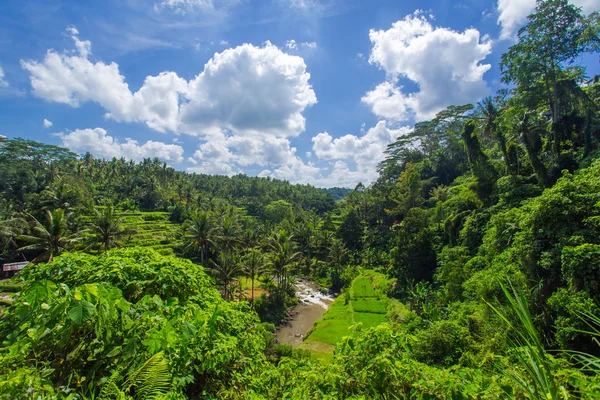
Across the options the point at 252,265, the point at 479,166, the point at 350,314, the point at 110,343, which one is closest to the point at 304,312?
the point at 350,314

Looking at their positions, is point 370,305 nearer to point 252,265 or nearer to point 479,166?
point 252,265

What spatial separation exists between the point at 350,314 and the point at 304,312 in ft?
22.3

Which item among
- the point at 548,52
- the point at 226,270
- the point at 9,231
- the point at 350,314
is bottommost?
the point at 350,314

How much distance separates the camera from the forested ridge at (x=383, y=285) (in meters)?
2.99

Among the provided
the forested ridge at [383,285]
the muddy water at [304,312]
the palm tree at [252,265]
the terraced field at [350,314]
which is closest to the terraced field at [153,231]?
the forested ridge at [383,285]

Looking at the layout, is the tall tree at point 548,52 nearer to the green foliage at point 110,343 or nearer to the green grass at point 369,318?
the green grass at point 369,318

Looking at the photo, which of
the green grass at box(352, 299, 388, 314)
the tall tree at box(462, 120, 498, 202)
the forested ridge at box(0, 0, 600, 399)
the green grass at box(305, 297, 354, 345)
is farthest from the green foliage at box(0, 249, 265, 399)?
the tall tree at box(462, 120, 498, 202)

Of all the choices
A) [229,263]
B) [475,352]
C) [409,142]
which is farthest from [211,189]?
[475,352]

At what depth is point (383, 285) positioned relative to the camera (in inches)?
1304

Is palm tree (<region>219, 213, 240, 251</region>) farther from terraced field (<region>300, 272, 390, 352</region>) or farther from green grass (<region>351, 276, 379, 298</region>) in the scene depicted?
green grass (<region>351, 276, 379, 298</region>)

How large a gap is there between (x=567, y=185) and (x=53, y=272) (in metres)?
15.5

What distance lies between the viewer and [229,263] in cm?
2777

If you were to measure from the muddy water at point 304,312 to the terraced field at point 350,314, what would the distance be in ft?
5.70

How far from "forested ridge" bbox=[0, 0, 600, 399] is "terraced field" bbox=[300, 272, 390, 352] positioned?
0.27m
